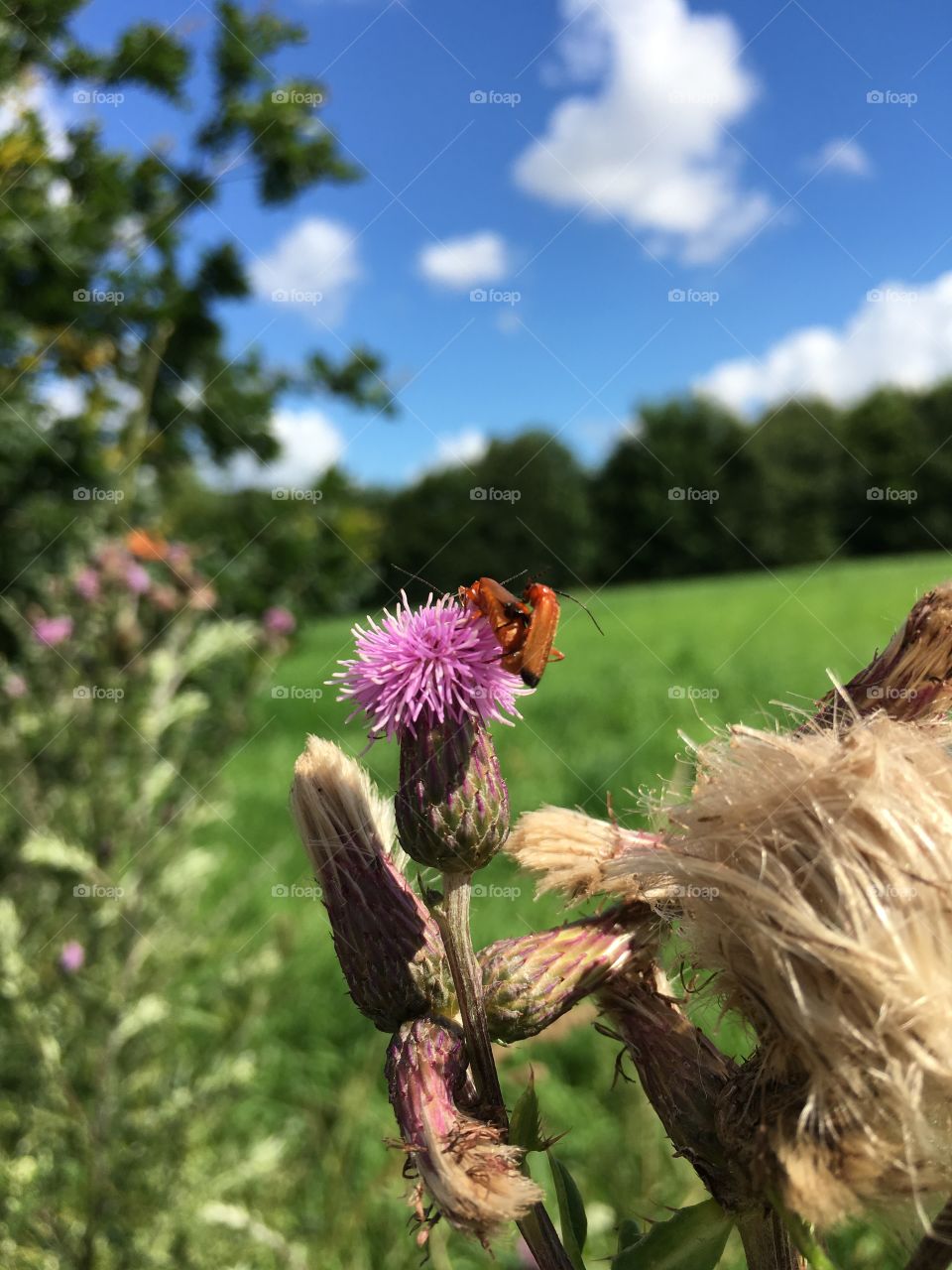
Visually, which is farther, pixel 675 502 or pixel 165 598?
pixel 675 502

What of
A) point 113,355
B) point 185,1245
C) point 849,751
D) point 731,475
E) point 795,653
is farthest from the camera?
point 731,475

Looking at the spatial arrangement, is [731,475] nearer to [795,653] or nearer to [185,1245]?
[795,653]

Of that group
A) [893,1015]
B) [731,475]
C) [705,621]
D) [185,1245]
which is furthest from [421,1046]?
[731,475]

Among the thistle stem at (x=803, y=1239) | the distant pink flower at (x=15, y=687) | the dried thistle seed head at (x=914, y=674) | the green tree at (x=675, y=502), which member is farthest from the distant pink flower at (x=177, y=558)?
the green tree at (x=675, y=502)

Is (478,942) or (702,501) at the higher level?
(702,501)

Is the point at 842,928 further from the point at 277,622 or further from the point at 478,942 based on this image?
the point at 277,622

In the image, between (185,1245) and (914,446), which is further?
(914,446)

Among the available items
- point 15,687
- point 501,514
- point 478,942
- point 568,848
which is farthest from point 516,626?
point 501,514
